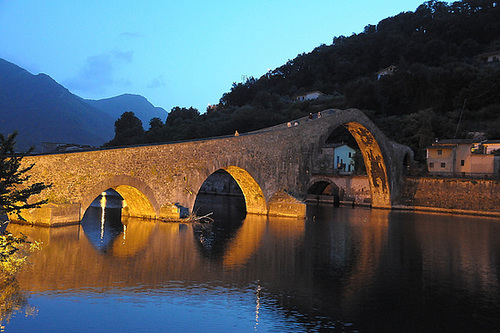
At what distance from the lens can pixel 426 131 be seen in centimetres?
4188

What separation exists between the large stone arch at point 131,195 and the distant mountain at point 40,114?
6149 centimetres

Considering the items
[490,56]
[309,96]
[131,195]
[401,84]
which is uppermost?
[490,56]

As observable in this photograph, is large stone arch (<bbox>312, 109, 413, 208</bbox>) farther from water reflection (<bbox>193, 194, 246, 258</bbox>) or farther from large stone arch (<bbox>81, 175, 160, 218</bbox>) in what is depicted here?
large stone arch (<bbox>81, 175, 160, 218</bbox>)

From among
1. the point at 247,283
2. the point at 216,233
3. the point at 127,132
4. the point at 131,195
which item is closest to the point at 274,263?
the point at 247,283

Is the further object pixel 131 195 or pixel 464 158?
pixel 464 158

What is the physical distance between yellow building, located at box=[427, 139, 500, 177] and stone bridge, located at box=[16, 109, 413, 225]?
40.4ft

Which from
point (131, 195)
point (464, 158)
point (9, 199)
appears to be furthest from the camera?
point (464, 158)

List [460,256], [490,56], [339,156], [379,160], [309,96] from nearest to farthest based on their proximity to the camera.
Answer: [460,256], [379,160], [339,156], [490,56], [309,96]

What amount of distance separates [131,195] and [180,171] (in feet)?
7.62

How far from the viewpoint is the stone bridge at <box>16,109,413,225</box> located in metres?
15.0

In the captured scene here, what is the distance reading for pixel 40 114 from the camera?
9125cm

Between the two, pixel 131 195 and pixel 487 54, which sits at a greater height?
pixel 487 54

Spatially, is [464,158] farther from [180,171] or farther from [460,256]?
[180,171]

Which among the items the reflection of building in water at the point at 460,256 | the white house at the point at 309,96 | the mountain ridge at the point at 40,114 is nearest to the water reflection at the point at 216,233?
the reflection of building in water at the point at 460,256
